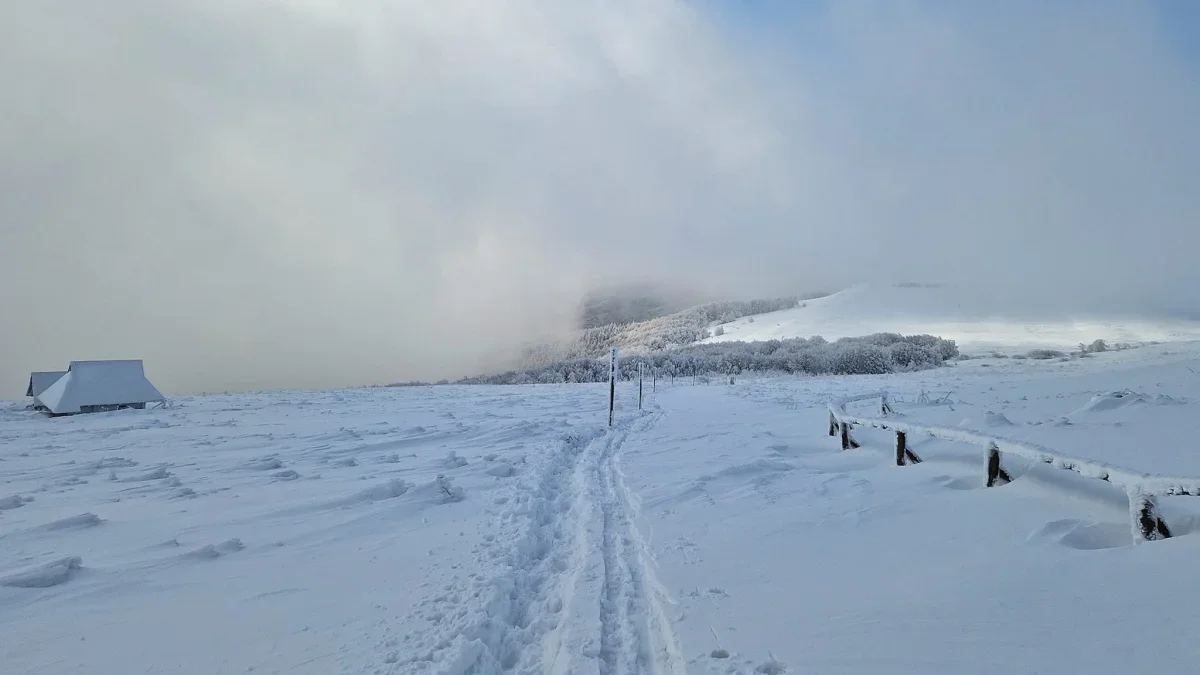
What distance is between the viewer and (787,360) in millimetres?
72250

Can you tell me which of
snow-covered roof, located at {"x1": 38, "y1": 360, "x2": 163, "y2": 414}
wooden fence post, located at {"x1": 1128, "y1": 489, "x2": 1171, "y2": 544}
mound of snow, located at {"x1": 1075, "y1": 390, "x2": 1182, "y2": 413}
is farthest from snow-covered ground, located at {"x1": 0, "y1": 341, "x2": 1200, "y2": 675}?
snow-covered roof, located at {"x1": 38, "y1": 360, "x2": 163, "y2": 414}

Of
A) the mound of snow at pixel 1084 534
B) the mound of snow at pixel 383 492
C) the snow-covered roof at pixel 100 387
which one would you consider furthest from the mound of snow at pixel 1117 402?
the snow-covered roof at pixel 100 387

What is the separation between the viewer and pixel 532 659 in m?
3.79

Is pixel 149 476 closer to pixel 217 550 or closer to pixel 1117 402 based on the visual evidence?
pixel 217 550

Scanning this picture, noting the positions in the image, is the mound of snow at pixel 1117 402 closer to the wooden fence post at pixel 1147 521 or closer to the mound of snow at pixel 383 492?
the wooden fence post at pixel 1147 521

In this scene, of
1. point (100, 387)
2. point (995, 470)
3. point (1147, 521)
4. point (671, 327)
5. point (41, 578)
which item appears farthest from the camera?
point (671, 327)

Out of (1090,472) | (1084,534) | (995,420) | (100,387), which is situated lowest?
(1084,534)

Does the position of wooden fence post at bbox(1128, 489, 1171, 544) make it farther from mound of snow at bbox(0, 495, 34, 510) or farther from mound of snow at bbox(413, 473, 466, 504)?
mound of snow at bbox(0, 495, 34, 510)

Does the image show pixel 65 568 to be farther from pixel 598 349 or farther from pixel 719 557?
pixel 598 349

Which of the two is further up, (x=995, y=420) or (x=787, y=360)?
(x=787, y=360)

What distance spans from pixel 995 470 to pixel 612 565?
5.17 m

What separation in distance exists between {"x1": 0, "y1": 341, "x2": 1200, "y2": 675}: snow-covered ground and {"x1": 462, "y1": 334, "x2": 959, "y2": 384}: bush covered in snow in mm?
54011

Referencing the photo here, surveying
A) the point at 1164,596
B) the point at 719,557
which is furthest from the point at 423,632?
the point at 1164,596

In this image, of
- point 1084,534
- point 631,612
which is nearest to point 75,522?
point 631,612
